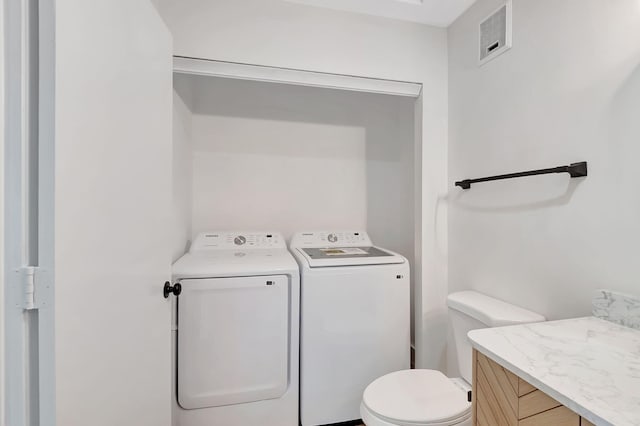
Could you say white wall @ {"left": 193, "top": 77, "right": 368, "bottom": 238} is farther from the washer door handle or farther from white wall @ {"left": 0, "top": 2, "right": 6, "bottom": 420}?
white wall @ {"left": 0, "top": 2, "right": 6, "bottom": 420}

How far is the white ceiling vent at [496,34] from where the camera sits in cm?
149

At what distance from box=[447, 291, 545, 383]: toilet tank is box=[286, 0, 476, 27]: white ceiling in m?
1.65

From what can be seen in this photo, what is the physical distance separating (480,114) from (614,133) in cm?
70

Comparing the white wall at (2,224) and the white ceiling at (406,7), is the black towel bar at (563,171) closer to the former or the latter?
the white ceiling at (406,7)

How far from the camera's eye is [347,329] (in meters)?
1.76

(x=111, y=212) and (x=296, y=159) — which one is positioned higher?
(x=296, y=159)

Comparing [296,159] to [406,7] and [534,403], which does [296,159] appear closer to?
[406,7]

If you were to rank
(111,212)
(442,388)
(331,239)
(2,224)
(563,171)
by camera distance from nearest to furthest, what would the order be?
(2,224) < (111,212) < (563,171) < (442,388) < (331,239)

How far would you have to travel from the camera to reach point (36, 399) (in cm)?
66

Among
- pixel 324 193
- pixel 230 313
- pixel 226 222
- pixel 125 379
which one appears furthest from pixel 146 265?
pixel 324 193

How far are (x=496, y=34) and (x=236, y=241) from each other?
195cm

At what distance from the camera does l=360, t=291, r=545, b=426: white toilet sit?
1.23m

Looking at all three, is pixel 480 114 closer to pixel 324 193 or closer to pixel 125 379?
pixel 324 193

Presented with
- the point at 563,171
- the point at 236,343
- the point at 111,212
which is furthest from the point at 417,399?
the point at 111,212
